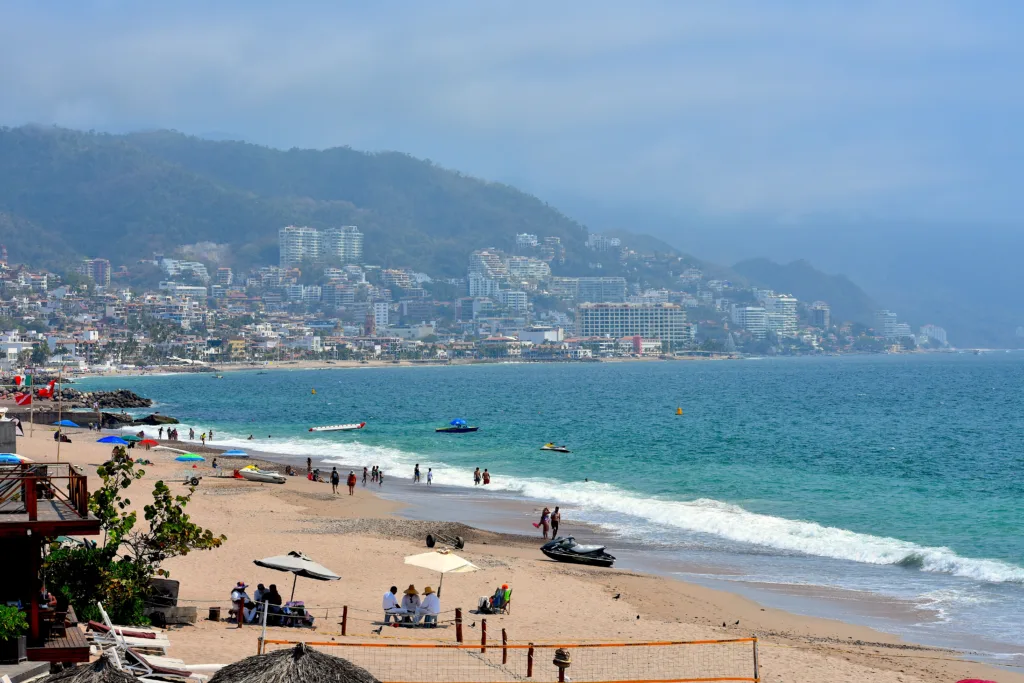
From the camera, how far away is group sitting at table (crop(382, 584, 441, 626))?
19.2 metres

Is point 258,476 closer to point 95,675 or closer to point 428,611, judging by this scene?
point 428,611

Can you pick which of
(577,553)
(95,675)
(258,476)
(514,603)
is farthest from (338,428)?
(95,675)

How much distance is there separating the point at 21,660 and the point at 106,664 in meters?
2.51

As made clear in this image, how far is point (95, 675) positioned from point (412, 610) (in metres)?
9.68

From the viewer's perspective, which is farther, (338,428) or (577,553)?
(338,428)

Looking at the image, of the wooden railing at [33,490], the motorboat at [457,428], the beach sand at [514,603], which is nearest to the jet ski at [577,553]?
the beach sand at [514,603]

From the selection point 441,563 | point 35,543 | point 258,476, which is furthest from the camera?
point 258,476

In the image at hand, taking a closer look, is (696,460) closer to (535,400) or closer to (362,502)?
(362,502)

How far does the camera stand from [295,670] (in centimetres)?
995

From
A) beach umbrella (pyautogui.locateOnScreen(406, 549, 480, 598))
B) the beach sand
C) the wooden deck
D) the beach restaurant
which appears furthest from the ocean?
the beach restaurant

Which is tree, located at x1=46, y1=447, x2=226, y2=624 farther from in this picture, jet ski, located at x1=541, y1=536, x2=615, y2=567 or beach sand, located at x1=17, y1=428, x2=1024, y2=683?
jet ski, located at x1=541, y1=536, x2=615, y2=567

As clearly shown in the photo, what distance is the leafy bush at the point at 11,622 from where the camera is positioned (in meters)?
11.9

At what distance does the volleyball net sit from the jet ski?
8128 millimetres

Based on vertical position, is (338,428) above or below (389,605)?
below
